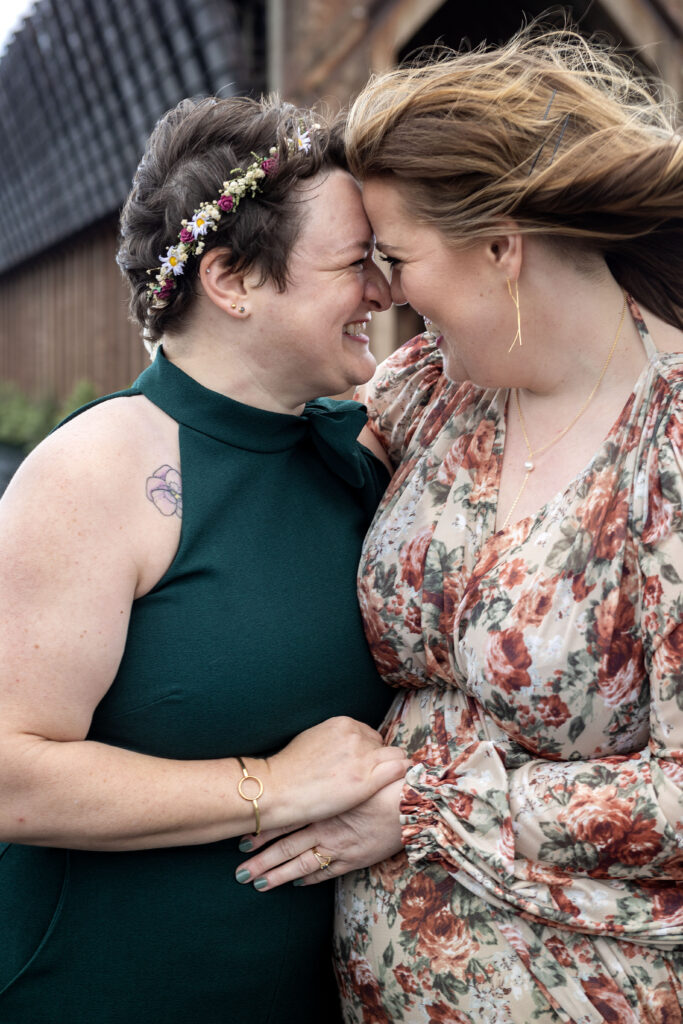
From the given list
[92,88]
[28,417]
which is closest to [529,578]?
[92,88]

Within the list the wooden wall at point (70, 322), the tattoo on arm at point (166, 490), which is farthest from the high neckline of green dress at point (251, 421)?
the wooden wall at point (70, 322)

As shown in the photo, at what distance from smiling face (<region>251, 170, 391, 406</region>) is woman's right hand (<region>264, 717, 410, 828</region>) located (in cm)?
79

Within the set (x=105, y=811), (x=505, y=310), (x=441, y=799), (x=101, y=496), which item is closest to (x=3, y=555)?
(x=101, y=496)

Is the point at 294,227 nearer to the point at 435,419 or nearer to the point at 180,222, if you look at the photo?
the point at 180,222

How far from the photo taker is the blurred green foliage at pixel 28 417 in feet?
30.4

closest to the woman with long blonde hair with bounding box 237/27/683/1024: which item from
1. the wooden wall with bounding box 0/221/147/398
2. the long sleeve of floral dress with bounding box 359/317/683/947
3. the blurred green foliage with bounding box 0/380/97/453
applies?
the long sleeve of floral dress with bounding box 359/317/683/947

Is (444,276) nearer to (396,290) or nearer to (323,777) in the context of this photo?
(396,290)

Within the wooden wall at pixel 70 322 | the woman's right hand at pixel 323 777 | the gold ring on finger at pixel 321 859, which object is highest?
the woman's right hand at pixel 323 777

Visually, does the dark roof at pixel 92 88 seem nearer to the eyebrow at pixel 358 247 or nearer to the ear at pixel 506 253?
the eyebrow at pixel 358 247

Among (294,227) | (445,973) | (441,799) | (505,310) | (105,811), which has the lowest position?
(445,973)

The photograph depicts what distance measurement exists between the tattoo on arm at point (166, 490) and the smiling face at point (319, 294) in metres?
0.35

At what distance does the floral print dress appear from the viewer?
67.3 inches

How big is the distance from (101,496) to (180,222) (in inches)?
25.5

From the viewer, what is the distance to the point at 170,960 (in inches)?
78.0
